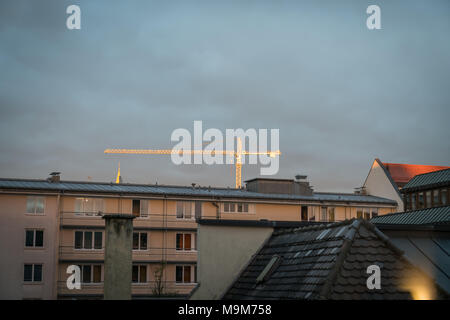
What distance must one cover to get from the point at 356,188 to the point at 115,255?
7781cm

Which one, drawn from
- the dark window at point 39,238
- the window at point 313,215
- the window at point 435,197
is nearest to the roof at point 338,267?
the window at point 435,197

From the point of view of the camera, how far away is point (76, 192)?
7025 cm

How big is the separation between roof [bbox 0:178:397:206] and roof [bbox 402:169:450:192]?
32362 millimetres

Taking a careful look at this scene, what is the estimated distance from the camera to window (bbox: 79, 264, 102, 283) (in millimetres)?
68125

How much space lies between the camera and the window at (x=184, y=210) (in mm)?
73812

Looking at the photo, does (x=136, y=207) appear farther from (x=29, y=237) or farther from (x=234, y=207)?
(x=29, y=237)

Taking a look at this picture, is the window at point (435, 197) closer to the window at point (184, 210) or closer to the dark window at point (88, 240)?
the window at point (184, 210)

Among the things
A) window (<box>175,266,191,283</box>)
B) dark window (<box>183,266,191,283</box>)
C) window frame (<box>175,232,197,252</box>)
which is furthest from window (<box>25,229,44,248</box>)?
dark window (<box>183,266,191,283</box>)

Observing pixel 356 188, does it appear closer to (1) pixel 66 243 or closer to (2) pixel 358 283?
(1) pixel 66 243

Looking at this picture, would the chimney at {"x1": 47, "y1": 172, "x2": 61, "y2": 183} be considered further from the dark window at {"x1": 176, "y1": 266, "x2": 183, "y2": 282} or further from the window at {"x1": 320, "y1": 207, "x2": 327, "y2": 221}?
the window at {"x1": 320, "y1": 207, "x2": 327, "y2": 221}

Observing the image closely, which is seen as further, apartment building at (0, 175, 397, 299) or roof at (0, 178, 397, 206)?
roof at (0, 178, 397, 206)

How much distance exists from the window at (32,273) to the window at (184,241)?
15191 mm

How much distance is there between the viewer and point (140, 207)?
237 feet

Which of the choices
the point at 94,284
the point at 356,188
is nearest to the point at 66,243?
the point at 94,284
